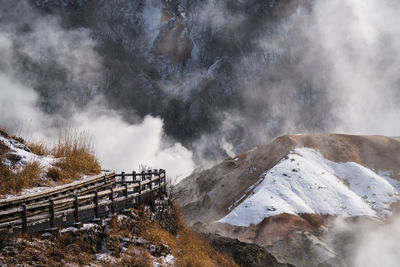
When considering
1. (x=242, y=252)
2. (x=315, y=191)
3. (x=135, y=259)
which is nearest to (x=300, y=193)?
(x=315, y=191)

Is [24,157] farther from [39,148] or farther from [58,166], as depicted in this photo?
[39,148]

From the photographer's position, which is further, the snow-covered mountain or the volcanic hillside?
the volcanic hillside

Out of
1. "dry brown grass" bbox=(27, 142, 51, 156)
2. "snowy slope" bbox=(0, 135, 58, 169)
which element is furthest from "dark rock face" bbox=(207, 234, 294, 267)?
"snowy slope" bbox=(0, 135, 58, 169)

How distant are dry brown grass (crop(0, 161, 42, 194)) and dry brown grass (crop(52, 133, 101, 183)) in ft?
3.95

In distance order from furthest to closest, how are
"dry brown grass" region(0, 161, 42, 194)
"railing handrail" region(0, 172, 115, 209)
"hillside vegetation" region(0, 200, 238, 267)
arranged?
1. "dry brown grass" region(0, 161, 42, 194)
2. "railing handrail" region(0, 172, 115, 209)
3. "hillside vegetation" region(0, 200, 238, 267)

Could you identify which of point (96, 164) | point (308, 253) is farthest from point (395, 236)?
point (96, 164)

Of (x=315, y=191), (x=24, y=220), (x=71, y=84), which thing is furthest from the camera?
(x=71, y=84)

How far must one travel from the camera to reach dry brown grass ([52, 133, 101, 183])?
50.4ft

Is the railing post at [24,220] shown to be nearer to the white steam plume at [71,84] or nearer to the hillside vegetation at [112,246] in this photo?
the hillside vegetation at [112,246]

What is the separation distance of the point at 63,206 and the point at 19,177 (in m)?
1.97

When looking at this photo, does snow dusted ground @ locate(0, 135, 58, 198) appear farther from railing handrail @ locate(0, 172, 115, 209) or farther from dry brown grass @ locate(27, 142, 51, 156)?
dry brown grass @ locate(27, 142, 51, 156)

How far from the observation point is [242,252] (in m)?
25.9

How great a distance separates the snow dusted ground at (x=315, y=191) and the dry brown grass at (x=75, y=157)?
89.1 ft

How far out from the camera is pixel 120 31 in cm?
13138
